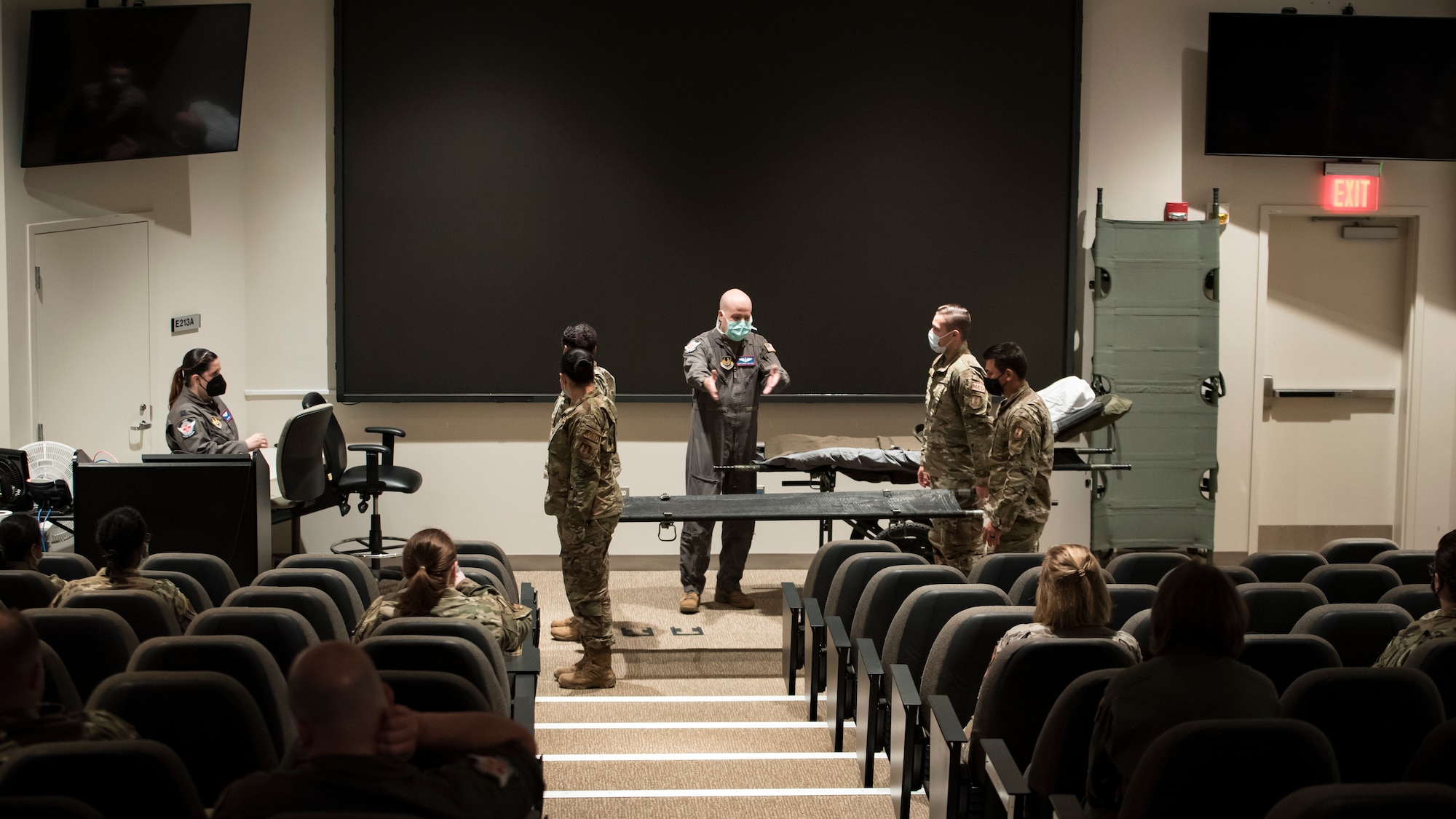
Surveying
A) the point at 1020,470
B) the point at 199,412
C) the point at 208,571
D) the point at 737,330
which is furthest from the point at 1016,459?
the point at 199,412

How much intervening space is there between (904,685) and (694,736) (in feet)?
3.82

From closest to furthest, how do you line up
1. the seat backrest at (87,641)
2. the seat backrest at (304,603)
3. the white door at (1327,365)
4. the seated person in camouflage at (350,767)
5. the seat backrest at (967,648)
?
the seated person in camouflage at (350,767)
the seat backrest at (87,641)
the seat backrest at (967,648)
the seat backrest at (304,603)
the white door at (1327,365)

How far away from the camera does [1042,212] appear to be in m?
7.68

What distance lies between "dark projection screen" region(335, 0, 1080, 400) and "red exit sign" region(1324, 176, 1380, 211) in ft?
5.72

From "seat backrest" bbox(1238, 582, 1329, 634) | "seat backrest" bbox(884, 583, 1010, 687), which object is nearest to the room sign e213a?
"seat backrest" bbox(1238, 582, 1329, 634)

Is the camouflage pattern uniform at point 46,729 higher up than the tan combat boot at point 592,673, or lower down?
higher up

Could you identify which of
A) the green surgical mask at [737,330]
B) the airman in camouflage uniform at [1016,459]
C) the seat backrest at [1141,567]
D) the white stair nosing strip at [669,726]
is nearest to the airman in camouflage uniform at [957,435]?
the airman in camouflage uniform at [1016,459]

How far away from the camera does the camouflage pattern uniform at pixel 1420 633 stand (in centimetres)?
321

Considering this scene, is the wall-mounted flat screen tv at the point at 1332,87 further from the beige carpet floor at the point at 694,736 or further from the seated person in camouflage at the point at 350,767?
the seated person in camouflage at the point at 350,767

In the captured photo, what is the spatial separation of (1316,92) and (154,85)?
689 centimetres

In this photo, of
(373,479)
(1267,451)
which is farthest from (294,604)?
(1267,451)

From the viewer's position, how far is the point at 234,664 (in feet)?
9.23

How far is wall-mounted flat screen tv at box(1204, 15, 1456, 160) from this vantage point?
7.61m

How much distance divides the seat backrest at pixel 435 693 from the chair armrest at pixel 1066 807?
122 centimetres
